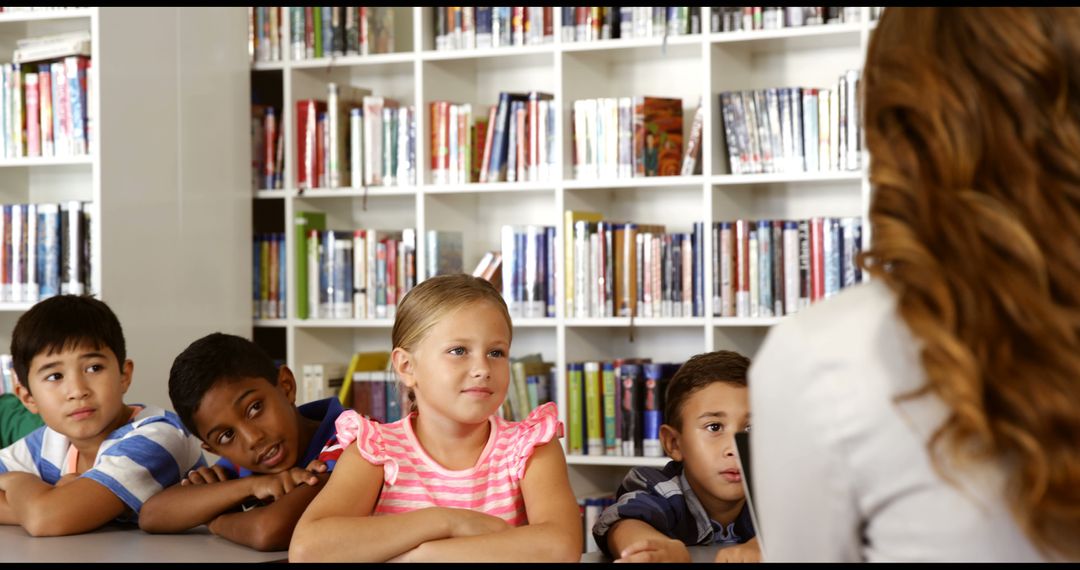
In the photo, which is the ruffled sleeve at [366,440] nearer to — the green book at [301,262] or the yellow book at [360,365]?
the yellow book at [360,365]

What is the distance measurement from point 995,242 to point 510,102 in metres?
3.15

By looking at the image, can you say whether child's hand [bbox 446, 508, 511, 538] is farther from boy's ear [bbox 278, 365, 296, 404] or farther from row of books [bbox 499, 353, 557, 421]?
row of books [bbox 499, 353, 557, 421]

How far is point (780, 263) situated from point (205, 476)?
210cm

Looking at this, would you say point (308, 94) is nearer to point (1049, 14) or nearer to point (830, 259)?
point (830, 259)

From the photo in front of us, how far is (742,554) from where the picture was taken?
1588 mm

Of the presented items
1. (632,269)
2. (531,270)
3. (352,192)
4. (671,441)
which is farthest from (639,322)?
(671,441)

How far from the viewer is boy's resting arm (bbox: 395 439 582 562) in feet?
5.08

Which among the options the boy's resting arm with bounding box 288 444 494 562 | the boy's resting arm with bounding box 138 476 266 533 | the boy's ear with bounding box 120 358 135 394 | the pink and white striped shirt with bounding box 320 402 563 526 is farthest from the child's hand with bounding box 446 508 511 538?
the boy's ear with bounding box 120 358 135 394

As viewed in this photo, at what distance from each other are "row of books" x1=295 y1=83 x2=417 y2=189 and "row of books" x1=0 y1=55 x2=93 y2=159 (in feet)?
2.44

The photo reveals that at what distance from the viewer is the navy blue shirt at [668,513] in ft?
6.02

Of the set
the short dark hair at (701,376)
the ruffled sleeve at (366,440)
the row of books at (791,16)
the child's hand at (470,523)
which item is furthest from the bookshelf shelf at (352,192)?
the child's hand at (470,523)

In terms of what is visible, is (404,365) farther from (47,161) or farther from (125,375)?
(47,161)

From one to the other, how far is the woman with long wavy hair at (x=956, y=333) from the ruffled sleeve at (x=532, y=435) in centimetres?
88
